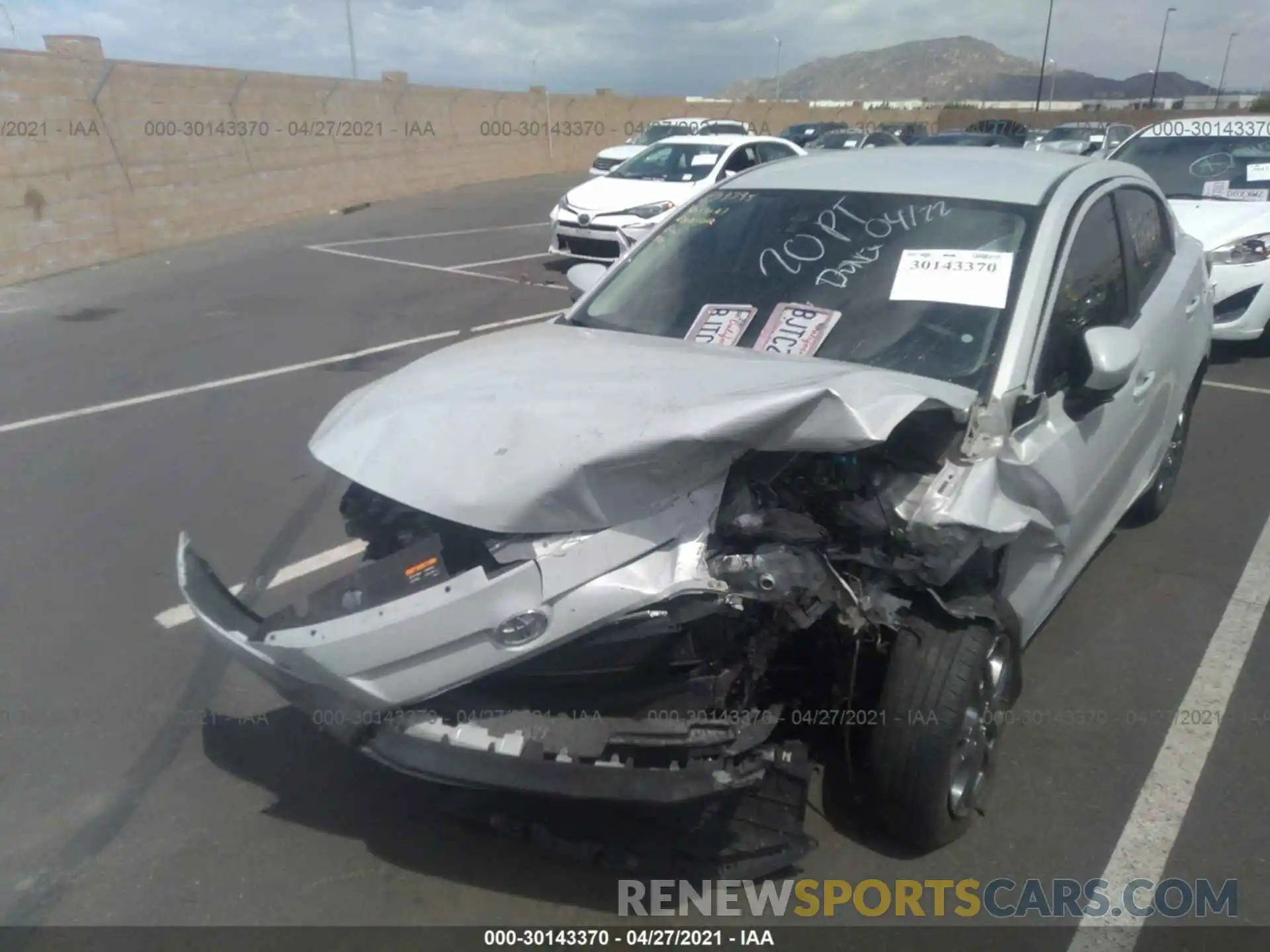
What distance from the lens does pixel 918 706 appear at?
2660 mm

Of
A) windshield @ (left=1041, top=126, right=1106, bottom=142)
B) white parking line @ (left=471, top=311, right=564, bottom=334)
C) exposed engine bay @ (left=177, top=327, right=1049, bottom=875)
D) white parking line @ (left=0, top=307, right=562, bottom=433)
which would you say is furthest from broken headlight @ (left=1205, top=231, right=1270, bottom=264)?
windshield @ (left=1041, top=126, right=1106, bottom=142)

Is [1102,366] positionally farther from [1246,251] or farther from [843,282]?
[1246,251]

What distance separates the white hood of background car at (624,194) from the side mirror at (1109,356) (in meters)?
9.12

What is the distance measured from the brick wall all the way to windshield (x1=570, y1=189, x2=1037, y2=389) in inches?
475

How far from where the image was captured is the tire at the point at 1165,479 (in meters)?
4.89

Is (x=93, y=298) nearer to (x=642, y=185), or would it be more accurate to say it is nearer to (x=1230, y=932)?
(x=642, y=185)

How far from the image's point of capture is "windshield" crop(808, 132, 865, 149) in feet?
85.7

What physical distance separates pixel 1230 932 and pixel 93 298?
1228 centimetres

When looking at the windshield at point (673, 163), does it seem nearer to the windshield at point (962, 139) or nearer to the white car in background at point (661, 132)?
the white car in background at point (661, 132)

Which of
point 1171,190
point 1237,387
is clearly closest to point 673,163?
point 1171,190

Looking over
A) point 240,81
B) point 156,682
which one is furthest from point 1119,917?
point 240,81

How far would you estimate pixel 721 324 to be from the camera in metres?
3.60

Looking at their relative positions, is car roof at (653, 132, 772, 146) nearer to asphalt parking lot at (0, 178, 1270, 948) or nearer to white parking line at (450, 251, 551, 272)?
white parking line at (450, 251, 551, 272)

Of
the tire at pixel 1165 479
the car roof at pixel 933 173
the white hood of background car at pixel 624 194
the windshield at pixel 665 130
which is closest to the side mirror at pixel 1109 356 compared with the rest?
the car roof at pixel 933 173
